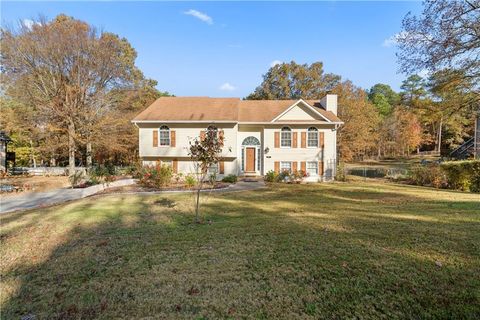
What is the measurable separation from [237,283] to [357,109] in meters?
31.3

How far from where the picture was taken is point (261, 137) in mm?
20078

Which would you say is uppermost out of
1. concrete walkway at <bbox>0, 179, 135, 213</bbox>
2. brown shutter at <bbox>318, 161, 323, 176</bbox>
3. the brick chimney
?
the brick chimney

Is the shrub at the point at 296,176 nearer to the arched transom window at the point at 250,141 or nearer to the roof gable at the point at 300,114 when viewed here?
the arched transom window at the point at 250,141

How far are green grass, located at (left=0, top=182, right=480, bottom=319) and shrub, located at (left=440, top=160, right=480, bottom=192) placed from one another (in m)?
8.79

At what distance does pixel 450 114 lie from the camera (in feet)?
34.9

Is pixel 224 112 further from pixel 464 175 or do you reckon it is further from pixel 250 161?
pixel 464 175

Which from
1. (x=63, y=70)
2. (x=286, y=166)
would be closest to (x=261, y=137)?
(x=286, y=166)

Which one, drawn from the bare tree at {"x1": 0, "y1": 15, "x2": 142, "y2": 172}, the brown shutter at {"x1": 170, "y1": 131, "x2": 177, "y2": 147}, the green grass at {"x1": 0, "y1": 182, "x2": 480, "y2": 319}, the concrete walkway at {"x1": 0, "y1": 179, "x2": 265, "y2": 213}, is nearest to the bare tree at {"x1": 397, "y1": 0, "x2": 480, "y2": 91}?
the green grass at {"x1": 0, "y1": 182, "x2": 480, "y2": 319}

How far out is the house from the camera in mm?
18938

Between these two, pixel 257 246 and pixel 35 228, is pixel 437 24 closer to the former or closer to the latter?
pixel 257 246

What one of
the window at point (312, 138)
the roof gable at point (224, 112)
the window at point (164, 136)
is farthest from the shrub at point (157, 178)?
the window at point (312, 138)

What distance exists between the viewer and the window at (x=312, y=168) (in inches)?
763

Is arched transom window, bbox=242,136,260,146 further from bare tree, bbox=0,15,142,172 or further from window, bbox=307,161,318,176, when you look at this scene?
bare tree, bbox=0,15,142,172

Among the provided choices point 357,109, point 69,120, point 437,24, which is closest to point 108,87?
point 69,120
